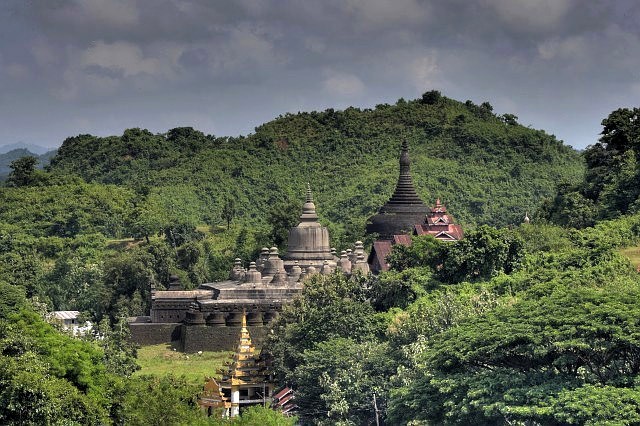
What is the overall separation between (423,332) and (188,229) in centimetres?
5063


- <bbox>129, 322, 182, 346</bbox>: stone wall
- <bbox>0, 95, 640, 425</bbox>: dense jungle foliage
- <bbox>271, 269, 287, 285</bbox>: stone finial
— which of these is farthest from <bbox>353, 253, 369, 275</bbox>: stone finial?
<bbox>129, 322, 182, 346</bbox>: stone wall

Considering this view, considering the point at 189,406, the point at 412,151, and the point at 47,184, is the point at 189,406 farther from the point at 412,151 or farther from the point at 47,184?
the point at 412,151

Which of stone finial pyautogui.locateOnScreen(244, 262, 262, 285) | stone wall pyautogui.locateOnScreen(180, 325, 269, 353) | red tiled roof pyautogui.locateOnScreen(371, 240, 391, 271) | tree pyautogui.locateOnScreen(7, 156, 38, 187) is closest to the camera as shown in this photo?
stone wall pyautogui.locateOnScreen(180, 325, 269, 353)

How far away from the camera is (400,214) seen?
81062mm

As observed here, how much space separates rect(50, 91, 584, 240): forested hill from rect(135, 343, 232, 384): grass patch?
39984mm

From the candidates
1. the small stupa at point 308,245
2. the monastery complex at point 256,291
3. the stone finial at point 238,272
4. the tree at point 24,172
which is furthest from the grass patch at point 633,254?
the tree at point 24,172

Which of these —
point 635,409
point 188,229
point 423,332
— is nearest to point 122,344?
point 423,332

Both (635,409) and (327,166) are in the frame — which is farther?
(327,166)

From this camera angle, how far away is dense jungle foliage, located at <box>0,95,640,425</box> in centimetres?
3638

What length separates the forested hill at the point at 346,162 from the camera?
383 feet

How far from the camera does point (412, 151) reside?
127812mm

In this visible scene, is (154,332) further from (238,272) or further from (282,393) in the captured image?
(282,393)

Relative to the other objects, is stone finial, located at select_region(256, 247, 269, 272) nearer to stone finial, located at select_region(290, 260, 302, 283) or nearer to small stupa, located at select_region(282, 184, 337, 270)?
small stupa, located at select_region(282, 184, 337, 270)

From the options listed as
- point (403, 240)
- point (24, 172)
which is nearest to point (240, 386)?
point (403, 240)
